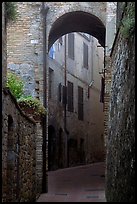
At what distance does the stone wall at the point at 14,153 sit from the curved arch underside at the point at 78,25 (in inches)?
244

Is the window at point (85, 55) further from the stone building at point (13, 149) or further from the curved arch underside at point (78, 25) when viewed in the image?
the stone building at point (13, 149)

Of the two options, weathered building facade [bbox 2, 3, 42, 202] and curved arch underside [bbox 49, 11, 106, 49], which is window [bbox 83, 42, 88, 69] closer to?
curved arch underside [bbox 49, 11, 106, 49]

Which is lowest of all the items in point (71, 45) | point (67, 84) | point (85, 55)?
point (67, 84)

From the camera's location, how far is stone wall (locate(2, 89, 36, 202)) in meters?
7.27

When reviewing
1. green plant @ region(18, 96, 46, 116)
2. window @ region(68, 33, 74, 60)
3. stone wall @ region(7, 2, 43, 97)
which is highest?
window @ region(68, 33, 74, 60)

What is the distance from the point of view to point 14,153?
27.1ft

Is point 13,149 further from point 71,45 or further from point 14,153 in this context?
point 71,45

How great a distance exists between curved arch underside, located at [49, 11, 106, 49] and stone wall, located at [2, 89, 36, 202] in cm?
619

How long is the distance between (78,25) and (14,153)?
9.98 m

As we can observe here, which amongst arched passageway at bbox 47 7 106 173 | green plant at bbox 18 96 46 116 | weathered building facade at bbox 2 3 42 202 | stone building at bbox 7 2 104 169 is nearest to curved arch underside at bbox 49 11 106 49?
arched passageway at bbox 47 7 106 173

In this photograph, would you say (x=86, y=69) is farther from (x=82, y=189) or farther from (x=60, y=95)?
(x=82, y=189)

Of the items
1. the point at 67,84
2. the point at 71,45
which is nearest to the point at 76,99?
the point at 67,84

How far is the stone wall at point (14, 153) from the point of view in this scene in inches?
286

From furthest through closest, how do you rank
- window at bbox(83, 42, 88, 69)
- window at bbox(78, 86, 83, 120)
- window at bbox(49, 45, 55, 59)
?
1. window at bbox(83, 42, 88, 69)
2. window at bbox(78, 86, 83, 120)
3. window at bbox(49, 45, 55, 59)
